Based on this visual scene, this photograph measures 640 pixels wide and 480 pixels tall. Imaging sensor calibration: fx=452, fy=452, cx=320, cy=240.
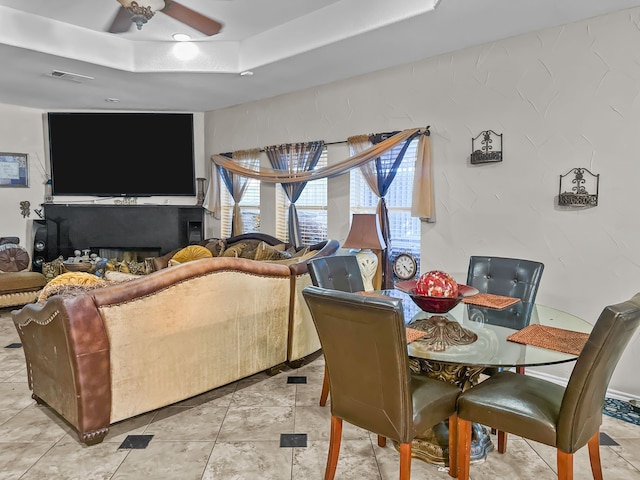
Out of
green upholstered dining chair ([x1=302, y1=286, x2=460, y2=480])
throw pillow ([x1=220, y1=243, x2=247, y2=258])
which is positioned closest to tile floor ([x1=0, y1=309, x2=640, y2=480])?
green upholstered dining chair ([x1=302, y1=286, x2=460, y2=480])

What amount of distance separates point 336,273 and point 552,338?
1432 millimetres

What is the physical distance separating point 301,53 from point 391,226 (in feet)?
6.24

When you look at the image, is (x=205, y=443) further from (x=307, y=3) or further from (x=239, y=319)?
(x=307, y=3)

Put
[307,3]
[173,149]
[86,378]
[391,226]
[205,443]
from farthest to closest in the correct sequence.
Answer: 1. [173,149]
2. [391,226]
3. [307,3]
4. [205,443]
5. [86,378]

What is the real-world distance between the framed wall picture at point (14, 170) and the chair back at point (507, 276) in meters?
6.31

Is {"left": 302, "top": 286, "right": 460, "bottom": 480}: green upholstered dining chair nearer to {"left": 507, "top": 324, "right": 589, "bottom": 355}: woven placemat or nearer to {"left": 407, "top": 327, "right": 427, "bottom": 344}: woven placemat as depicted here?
{"left": 407, "top": 327, "right": 427, "bottom": 344}: woven placemat

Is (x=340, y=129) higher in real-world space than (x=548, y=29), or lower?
lower

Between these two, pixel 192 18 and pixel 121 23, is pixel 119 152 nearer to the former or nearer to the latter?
pixel 121 23

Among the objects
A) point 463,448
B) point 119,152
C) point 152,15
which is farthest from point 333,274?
point 119,152

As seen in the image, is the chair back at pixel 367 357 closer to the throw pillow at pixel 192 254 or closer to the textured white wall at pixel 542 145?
the textured white wall at pixel 542 145

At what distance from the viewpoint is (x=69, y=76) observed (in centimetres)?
485

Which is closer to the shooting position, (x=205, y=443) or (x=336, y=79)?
(x=205, y=443)

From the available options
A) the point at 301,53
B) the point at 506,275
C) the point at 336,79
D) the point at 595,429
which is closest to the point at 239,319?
the point at 506,275

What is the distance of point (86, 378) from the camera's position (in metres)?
2.45
